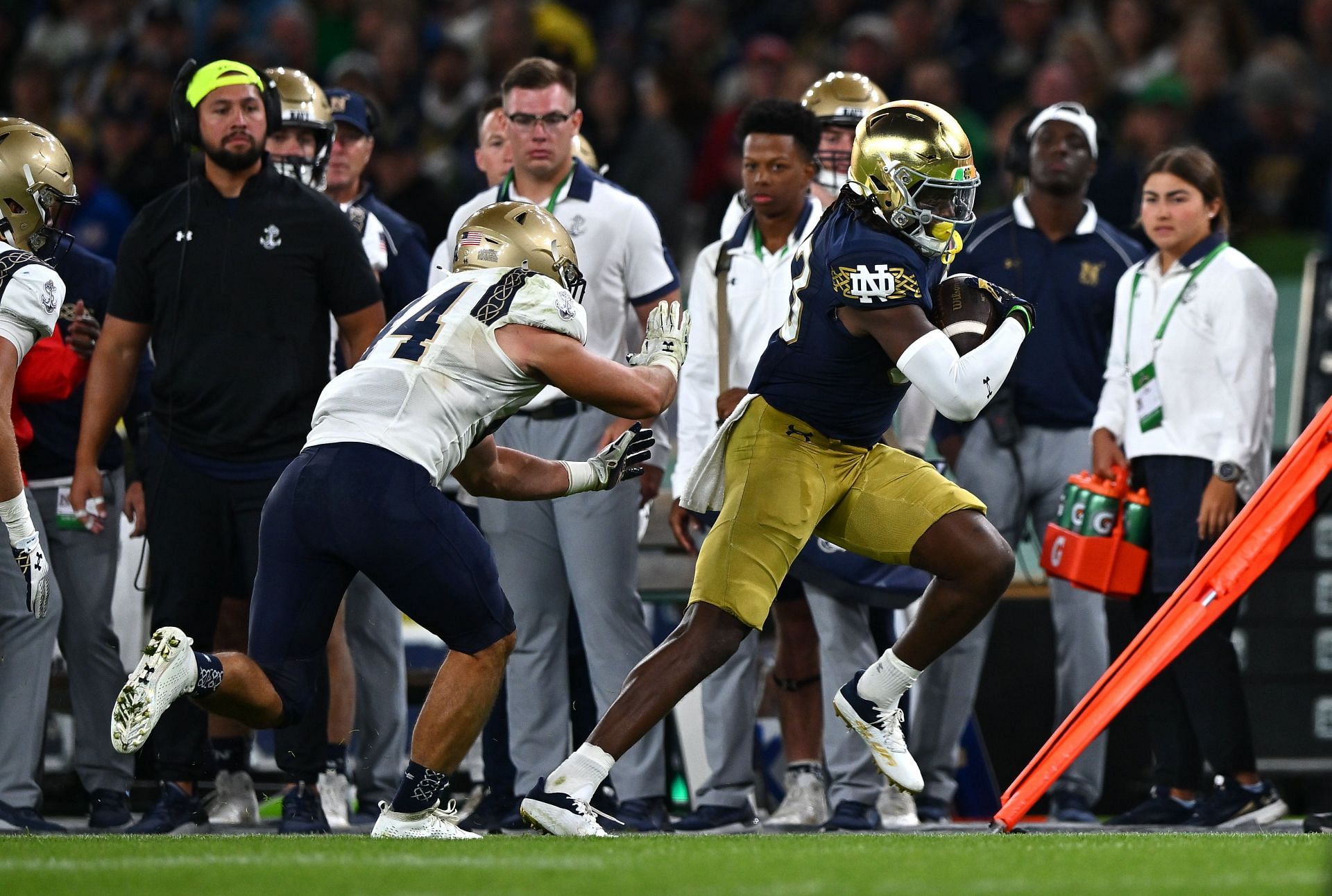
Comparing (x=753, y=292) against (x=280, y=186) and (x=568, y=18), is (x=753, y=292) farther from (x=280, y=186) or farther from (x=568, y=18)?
(x=568, y=18)

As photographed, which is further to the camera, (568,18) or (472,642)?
(568,18)

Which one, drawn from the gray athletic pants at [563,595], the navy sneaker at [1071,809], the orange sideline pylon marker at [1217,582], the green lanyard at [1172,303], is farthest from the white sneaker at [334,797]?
the green lanyard at [1172,303]

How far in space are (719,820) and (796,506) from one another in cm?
164

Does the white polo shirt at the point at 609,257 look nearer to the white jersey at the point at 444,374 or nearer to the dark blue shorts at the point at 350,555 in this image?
the white jersey at the point at 444,374

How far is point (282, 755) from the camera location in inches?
285

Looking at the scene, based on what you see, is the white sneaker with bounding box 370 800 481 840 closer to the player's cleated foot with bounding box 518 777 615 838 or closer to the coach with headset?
the player's cleated foot with bounding box 518 777 615 838

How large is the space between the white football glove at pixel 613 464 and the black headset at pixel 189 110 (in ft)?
6.23

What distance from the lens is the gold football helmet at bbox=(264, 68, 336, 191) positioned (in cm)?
806

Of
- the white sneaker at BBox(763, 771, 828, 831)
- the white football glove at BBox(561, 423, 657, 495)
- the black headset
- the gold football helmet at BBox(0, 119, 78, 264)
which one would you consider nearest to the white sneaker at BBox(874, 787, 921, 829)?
the white sneaker at BBox(763, 771, 828, 831)

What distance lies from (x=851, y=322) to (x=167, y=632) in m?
2.19

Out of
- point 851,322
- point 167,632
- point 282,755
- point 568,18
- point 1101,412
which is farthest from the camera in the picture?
point 568,18

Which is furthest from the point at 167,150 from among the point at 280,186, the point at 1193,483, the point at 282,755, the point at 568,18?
the point at 1193,483

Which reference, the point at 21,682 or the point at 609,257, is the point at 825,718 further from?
the point at 21,682

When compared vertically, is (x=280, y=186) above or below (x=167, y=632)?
above
